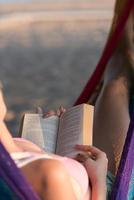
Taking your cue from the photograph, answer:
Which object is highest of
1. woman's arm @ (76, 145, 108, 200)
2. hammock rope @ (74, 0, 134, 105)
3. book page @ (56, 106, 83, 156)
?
hammock rope @ (74, 0, 134, 105)

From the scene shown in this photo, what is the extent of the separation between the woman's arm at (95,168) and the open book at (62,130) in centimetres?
4

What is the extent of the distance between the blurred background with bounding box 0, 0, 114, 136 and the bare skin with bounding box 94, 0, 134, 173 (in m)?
1.22

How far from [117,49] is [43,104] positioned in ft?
4.68

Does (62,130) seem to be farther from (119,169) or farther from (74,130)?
(119,169)

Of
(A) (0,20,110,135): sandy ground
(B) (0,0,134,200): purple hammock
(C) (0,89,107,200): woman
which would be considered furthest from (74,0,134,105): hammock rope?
(A) (0,20,110,135): sandy ground

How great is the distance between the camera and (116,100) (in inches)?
62.5

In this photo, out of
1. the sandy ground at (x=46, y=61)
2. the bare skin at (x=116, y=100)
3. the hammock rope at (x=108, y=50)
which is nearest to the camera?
the bare skin at (x=116, y=100)

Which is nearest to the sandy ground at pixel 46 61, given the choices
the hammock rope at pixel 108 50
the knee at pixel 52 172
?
the hammock rope at pixel 108 50

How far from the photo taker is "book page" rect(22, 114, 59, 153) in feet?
4.57

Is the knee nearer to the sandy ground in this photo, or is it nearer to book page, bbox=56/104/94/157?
book page, bbox=56/104/94/157

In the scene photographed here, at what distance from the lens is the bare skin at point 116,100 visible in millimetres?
1509

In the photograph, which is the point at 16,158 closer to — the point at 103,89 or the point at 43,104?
the point at 103,89

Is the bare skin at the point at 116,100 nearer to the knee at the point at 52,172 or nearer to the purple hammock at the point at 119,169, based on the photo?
the purple hammock at the point at 119,169

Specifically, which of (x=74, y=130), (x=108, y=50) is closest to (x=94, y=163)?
(x=74, y=130)
